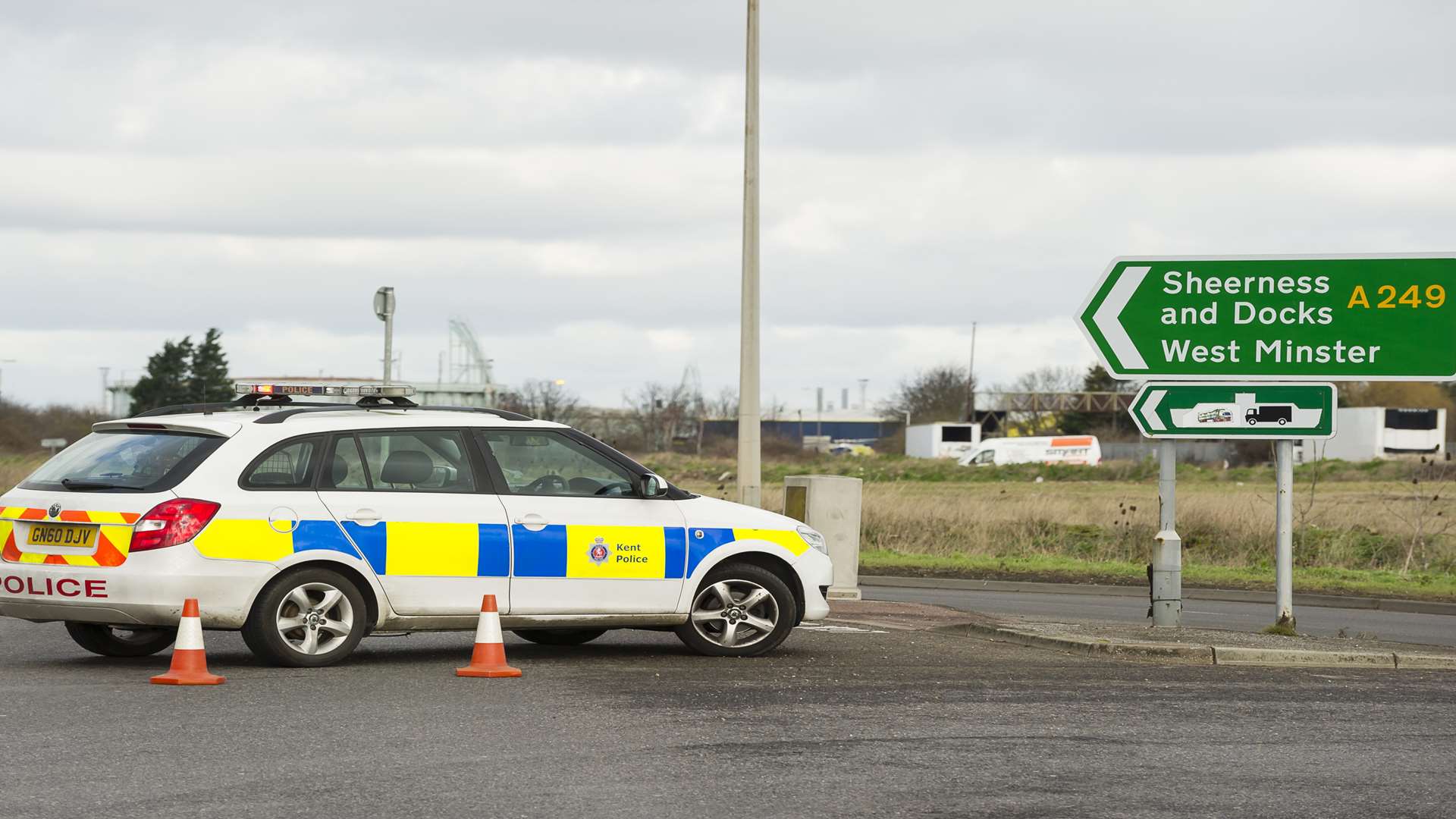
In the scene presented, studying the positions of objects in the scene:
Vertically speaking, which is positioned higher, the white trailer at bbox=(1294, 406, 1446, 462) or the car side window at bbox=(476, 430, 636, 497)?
the white trailer at bbox=(1294, 406, 1446, 462)

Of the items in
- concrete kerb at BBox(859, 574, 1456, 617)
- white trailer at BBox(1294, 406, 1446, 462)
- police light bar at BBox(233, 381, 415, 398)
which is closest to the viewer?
police light bar at BBox(233, 381, 415, 398)

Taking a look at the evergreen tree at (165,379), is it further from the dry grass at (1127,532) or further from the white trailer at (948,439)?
the dry grass at (1127,532)

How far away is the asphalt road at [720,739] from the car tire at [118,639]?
0.14m

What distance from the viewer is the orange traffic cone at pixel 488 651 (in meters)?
9.77

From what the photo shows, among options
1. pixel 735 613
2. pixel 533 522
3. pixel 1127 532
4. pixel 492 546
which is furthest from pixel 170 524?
pixel 1127 532

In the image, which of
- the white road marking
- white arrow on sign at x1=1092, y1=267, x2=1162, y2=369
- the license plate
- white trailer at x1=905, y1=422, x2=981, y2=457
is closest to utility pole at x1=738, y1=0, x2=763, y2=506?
the white road marking

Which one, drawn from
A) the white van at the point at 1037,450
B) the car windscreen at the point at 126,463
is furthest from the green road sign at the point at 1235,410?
the white van at the point at 1037,450

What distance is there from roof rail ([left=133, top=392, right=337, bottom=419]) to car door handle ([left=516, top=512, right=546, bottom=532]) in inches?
60.0

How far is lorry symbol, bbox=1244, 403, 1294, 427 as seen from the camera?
13.3m

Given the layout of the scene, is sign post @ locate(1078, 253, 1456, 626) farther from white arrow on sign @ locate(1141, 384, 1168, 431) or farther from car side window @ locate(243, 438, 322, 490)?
car side window @ locate(243, 438, 322, 490)

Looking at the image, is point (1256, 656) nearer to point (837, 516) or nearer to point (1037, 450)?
point (837, 516)

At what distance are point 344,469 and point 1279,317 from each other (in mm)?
7179

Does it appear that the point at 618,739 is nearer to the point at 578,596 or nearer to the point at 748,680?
the point at 748,680

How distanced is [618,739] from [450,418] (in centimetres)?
352
